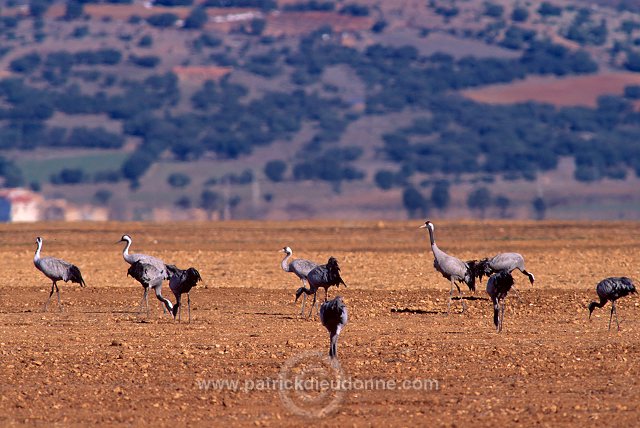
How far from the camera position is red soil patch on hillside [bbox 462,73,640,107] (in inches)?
6102

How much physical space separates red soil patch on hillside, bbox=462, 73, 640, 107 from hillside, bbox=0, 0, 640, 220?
246mm

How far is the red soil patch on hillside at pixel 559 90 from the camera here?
509 ft

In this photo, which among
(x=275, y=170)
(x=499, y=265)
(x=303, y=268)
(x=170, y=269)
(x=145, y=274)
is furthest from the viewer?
(x=275, y=170)

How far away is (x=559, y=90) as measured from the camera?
158m

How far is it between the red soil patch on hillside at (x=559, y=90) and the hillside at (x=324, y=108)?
25 cm

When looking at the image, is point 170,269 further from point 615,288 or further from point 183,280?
point 615,288

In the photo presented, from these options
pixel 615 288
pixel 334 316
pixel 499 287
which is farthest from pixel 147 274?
pixel 615 288

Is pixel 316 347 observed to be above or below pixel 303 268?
above

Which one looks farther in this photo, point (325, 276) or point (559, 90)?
point (559, 90)

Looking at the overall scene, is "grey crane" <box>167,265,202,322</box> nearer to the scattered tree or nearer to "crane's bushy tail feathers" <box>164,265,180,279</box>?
"crane's bushy tail feathers" <box>164,265,180,279</box>

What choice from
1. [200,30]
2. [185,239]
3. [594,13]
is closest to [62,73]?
[200,30]

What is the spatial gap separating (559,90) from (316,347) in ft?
473

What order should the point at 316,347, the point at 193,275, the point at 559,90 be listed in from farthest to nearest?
the point at 559,90 < the point at 193,275 < the point at 316,347

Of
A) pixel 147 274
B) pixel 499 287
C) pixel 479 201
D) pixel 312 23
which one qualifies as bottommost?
pixel 312 23
